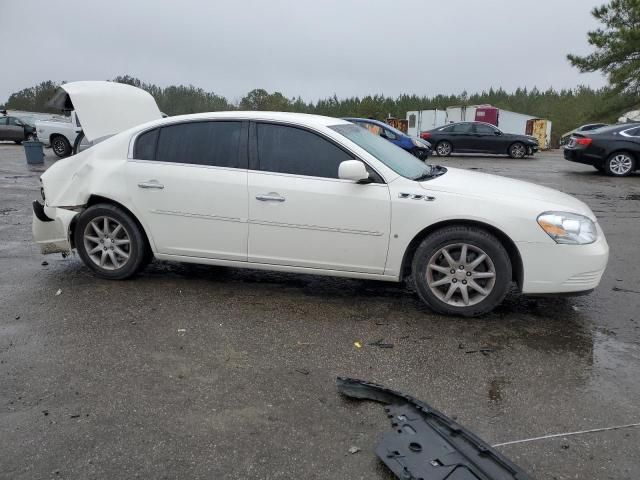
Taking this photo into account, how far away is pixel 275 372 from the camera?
3430 millimetres

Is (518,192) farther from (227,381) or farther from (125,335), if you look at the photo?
(125,335)

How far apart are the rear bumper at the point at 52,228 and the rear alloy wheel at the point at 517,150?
68.0ft

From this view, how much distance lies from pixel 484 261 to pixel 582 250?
707 millimetres

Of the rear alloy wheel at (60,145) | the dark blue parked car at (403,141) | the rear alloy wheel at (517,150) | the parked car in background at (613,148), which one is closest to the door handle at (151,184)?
the parked car in background at (613,148)

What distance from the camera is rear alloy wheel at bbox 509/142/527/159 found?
74.1 ft

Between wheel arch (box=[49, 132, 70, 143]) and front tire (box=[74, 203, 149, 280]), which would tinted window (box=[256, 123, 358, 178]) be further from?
wheel arch (box=[49, 132, 70, 143])

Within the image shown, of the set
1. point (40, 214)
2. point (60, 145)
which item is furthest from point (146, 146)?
point (60, 145)

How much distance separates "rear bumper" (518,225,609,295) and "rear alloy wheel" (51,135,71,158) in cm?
1971

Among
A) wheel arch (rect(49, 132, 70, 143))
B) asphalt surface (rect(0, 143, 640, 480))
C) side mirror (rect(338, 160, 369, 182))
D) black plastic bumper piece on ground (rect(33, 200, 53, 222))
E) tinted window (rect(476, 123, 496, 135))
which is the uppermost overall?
tinted window (rect(476, 123, 496, 135))

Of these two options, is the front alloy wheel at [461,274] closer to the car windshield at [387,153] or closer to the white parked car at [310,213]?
the white parked car at [310,213]

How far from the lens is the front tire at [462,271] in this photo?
414 centimetres

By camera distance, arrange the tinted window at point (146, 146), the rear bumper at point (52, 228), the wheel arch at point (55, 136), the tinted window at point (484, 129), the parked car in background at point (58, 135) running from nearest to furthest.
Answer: the tinted window at point (146, 146) < the rear bumper at point (52, 228) < the parked car in background at point (58, 135) < the wheel arch at point (55, 136) < the tinted window at point (484, 129)

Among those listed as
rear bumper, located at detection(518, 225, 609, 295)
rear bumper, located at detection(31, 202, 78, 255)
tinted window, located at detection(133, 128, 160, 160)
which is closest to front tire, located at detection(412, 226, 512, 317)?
rear bumper, located at detection(518, 225, 609, 295)

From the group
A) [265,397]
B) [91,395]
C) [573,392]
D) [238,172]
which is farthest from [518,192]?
[91,395]
